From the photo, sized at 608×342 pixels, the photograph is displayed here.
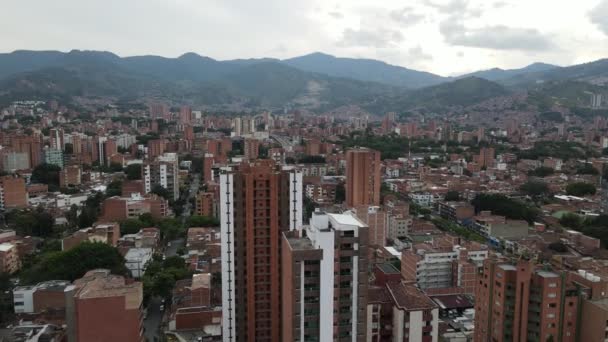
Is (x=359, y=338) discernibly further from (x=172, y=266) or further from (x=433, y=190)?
(x=433, y=190)

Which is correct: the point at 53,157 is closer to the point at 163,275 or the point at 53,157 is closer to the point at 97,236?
the point at 97,236

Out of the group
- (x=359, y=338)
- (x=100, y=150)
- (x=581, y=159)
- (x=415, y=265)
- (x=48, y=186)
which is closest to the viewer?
(x=359, y=338)

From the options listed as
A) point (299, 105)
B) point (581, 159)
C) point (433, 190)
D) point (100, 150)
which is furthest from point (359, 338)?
point (299, 105)

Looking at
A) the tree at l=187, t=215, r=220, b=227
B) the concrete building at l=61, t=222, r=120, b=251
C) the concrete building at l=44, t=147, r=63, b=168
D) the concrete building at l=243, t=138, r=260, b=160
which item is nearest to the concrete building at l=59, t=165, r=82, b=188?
the concrete building at l=44, t=147, r=63, b=168

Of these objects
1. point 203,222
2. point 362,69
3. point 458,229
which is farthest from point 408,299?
point 362,69

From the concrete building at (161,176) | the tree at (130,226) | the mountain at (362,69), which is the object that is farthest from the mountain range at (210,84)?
the tree at (130,226)

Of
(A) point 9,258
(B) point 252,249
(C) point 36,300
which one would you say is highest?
(B) point 252,249
